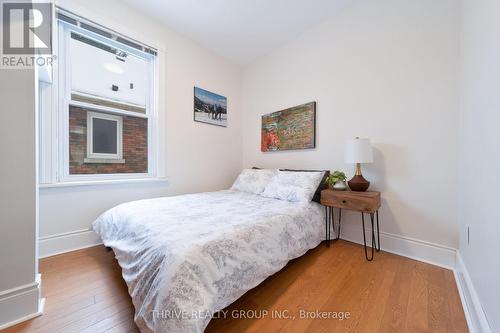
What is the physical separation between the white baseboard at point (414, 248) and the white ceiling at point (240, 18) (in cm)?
265

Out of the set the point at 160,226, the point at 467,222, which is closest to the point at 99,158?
the point at 160,226

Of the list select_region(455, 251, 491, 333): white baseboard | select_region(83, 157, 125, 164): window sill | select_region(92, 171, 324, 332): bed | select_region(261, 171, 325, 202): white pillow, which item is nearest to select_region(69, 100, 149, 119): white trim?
select_region(83, 157, 125, 164): window sill

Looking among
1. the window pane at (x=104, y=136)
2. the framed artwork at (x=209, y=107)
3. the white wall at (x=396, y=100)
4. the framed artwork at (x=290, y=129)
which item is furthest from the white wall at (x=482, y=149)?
the window pane at (x=104, y=136)

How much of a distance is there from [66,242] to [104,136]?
3.84 ft

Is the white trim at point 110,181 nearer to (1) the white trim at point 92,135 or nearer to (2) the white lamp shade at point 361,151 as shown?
(1) the white trim at point 92,135

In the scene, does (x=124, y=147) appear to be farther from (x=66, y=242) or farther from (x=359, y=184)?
(x=359, y=184)

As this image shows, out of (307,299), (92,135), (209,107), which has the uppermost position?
(209,107)

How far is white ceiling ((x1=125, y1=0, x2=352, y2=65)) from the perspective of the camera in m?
2.21

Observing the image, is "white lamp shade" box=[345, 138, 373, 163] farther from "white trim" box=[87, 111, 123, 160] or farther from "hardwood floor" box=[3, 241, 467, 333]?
"white trim" box=[87, 111, 123, 160]

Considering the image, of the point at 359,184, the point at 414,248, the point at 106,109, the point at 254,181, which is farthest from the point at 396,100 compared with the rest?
the point at 106,109

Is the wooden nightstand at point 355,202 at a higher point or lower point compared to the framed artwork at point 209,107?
lower

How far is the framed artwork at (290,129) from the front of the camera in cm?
257

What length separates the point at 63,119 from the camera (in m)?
1.91

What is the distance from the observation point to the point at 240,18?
242 centimetres
